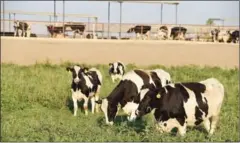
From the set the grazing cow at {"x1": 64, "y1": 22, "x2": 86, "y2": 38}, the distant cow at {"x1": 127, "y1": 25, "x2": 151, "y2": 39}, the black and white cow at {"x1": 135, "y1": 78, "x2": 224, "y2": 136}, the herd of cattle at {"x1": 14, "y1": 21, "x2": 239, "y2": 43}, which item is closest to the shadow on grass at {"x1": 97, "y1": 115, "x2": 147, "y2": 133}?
the black and white cow at {"x1": 135, "y1": 78, "x2": 224, "y2": 136}

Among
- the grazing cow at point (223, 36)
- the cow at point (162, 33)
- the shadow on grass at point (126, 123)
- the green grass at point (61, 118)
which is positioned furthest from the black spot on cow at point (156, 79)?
the grazing cow at point (223, 36)

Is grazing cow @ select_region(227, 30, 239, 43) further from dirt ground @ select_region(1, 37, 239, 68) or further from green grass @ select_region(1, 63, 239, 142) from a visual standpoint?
green grass @ select_region(1, 63, 239, 142)

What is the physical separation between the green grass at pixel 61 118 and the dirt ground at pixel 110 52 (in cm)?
371

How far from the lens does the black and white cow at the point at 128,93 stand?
10.4 m

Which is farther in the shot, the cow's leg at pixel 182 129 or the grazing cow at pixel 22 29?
the grazing cow at pixel 22 29

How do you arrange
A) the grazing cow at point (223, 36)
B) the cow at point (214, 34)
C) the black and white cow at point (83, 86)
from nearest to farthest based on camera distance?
1. the black and white cow at point (83, 86)
2. the cow at point (214, 34)
3. the grazing cow at point (223, 36)

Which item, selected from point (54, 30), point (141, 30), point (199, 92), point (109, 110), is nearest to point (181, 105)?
point (199, 92)

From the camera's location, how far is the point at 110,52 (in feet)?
76.5

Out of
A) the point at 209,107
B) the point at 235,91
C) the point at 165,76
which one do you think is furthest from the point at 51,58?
the point at 209,107

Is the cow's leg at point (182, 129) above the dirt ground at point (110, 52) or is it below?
below

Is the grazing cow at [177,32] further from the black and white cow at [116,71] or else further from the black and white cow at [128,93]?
the black and white cow at [128,93]

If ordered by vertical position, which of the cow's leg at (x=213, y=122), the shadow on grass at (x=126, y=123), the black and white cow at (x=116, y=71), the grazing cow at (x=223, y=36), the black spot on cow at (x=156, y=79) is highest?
the grazing cow at (x=223, y=36)

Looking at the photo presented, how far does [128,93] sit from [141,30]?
15.5 m

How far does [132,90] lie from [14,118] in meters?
2.46
